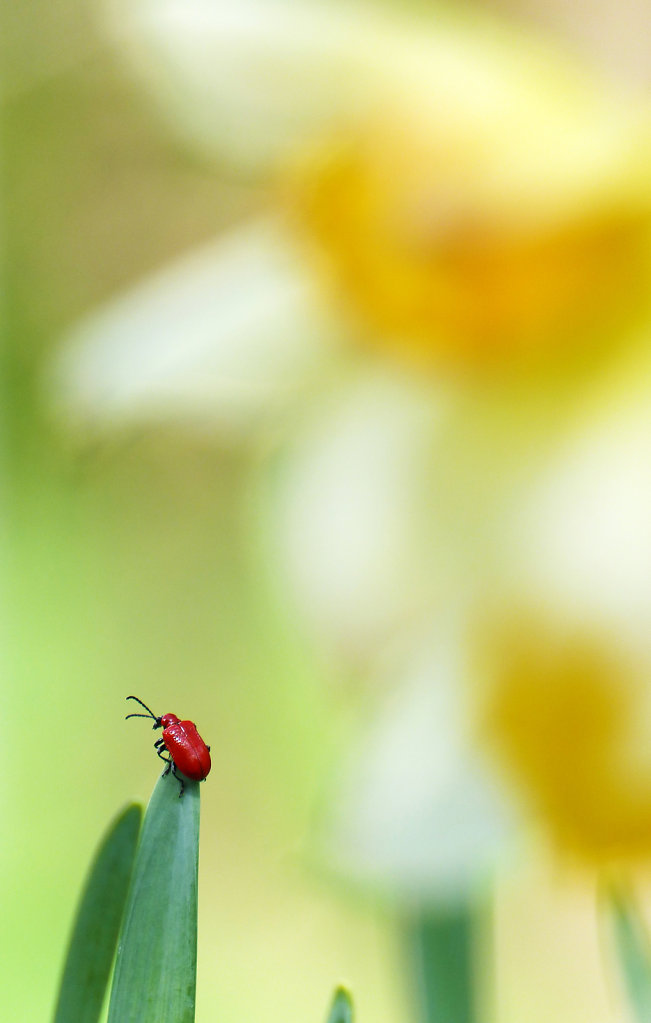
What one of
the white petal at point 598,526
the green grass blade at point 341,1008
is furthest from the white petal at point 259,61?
the green grass blade at point 341,1008

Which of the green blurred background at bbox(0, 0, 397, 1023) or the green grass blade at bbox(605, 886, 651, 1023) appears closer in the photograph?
the green grass blade at bbox(605, 886, 651, 1023)

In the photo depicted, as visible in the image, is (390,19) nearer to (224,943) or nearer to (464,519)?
(464,519)

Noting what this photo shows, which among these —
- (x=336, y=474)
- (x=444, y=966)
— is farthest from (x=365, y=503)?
(x=444, y=966)

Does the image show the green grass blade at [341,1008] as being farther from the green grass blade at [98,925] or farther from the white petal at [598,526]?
the white petal at [598,526]

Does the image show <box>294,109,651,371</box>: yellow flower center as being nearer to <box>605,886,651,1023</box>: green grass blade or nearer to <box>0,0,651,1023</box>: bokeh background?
<box>0,0,651,1023</box>: bokeh background

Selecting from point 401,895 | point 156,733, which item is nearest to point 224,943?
point 156,733

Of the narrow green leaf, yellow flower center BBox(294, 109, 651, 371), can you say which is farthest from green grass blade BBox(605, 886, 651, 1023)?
yellow flower center BBox(294, 109, 651, 371)

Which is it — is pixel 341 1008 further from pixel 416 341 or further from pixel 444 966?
pixel 416 341
